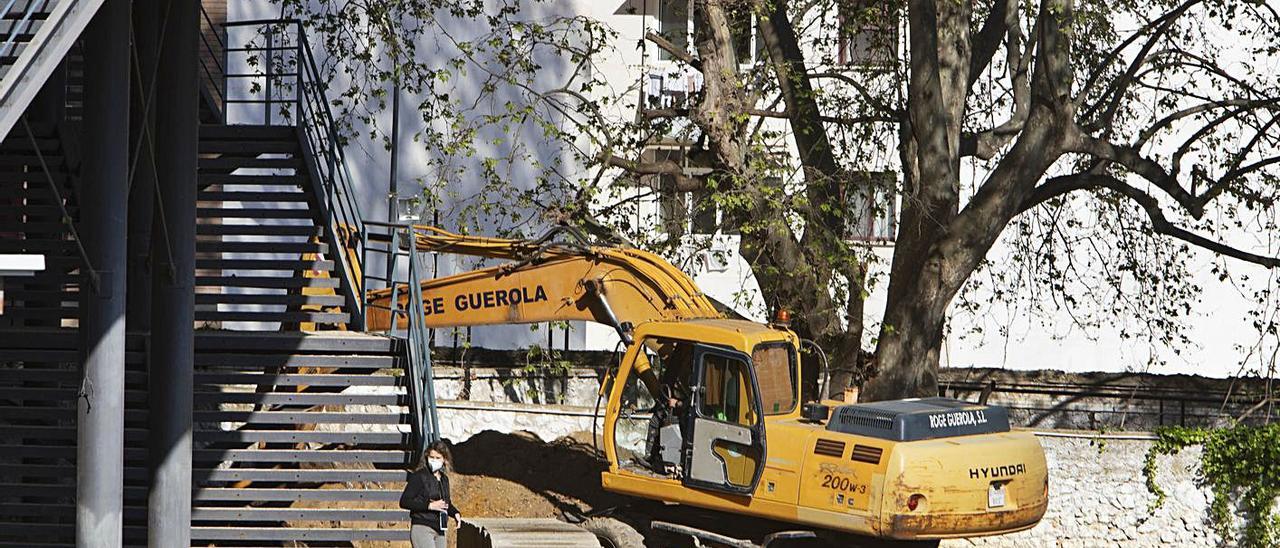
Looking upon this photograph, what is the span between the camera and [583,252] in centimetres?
1705

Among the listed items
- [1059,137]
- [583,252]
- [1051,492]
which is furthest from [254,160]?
[1051,492]

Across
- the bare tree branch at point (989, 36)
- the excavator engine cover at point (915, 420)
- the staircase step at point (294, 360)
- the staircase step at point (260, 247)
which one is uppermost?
the bare tree branch at point (989, 36)

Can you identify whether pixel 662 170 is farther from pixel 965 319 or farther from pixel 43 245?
pixel 965 319

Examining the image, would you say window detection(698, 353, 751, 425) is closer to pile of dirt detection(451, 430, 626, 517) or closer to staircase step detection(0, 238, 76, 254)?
→ pile of dirt detection(451, 430, 626, 517)

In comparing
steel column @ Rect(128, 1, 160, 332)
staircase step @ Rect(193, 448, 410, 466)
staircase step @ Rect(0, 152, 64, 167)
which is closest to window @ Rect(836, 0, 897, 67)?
staircase step @ Rect(193, 448, 410, 466)

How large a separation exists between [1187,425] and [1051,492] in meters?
5.13

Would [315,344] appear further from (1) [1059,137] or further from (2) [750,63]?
(2) [750,63]

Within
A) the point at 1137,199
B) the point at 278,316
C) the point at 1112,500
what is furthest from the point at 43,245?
the point at 1112,500

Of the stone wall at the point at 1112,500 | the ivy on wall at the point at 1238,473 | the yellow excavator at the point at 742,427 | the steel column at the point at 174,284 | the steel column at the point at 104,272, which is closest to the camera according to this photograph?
the steel column at the point at 104,272

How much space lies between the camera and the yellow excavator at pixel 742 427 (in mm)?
14211

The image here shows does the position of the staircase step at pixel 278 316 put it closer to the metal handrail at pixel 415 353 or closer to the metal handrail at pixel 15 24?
the metal handrail at pixel 415 353

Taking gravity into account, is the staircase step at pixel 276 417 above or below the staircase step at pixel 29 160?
below

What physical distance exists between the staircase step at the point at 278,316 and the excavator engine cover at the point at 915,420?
509 cm

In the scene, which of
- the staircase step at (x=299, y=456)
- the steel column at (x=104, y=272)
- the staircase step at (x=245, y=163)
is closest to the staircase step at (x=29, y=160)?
the staircase step at (x=245, y=163)
